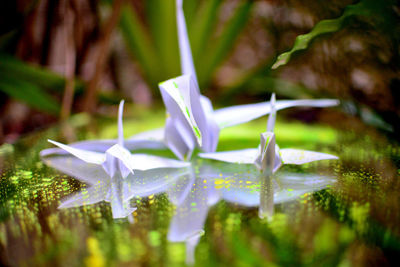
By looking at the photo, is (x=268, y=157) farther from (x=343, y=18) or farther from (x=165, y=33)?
(x=165, y=33)

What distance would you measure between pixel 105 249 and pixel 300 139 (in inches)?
10.8

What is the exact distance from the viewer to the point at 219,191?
0.67 feet

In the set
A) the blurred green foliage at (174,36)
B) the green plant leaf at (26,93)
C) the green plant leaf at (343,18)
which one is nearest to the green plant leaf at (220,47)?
the blurred green foliage at (174,36)

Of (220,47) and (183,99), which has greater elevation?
(220,47)

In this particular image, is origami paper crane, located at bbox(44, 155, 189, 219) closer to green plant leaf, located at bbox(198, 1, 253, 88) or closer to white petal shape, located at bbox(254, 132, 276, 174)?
white petal shape, located at bbox(254, 132, 276, 174)

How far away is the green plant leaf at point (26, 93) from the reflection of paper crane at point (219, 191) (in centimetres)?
39

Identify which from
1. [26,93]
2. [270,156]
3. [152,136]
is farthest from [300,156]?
[26,93]

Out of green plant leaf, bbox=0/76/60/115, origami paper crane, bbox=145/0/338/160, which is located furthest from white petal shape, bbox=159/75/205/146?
green plant leaf, bbox=0/76/60/115

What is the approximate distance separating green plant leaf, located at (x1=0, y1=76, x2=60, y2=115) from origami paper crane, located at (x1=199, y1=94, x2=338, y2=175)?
1.31ft

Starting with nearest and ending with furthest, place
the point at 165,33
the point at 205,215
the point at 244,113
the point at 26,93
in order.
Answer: the point at 205,215 → the point at 244,113 → the point at 26,93 → the point at 165,33

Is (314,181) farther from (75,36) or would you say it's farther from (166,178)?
(75,36)

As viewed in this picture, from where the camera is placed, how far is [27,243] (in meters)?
0.14

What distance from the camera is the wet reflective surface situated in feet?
A: 0.44

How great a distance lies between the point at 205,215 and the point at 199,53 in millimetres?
569
